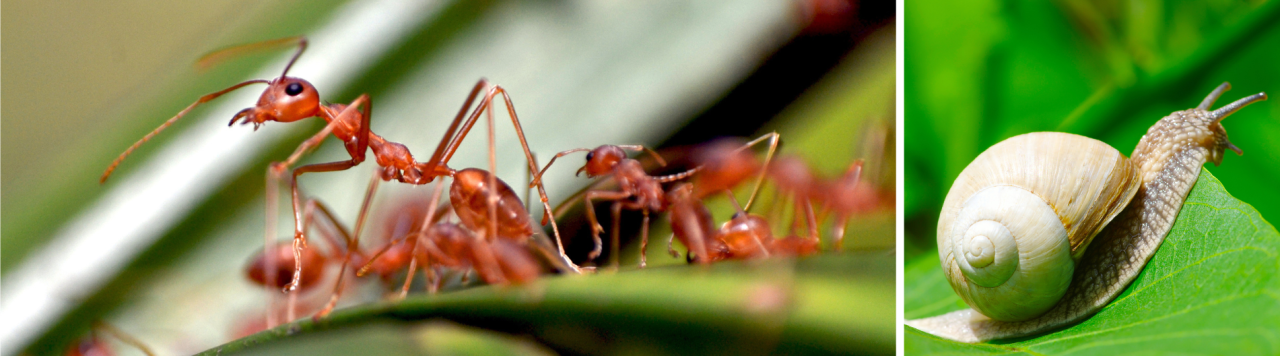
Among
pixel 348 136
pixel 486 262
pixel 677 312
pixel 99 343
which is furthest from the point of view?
pixel 99 343

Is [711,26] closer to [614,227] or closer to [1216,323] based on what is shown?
[614,227]

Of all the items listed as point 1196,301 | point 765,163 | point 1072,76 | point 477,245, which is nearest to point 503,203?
point 477,245

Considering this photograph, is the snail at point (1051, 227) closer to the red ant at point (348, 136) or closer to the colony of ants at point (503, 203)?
the colony of ants at point (503, 203)

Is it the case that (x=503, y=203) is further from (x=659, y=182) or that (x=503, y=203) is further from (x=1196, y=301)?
(x=1196, y=301)

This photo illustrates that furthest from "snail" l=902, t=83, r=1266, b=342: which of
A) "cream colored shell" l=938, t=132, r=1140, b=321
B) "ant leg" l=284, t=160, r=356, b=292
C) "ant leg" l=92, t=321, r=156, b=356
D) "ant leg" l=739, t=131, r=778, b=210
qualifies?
"ant leg" l=92, t=321, r=156, b=356

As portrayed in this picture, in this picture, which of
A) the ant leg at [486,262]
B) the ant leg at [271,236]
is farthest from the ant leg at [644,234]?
the ant leg at [271,236]

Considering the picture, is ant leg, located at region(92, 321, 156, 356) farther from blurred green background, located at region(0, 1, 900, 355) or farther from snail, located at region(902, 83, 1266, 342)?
snail, located at region(902, 83, 1266, 342)
